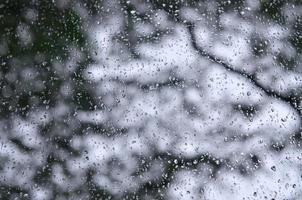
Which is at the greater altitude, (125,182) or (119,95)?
(119,95)

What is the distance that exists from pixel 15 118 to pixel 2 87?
0.38 feet

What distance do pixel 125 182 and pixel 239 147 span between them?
1.17 feet

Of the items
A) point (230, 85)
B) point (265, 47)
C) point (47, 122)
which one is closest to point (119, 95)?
point (47, 122)

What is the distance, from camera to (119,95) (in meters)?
1.35

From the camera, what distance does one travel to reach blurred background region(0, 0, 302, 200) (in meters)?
1.24

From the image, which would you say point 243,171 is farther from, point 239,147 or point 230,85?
point 230,85

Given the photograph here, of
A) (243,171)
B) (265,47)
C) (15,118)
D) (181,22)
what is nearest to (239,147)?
(243,171)

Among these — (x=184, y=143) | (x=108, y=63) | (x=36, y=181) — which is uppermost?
(x=108, y=63)

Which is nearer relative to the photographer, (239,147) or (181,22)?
(239,147)

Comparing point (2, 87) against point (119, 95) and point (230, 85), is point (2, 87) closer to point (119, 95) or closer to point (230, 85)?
point (119, 95)

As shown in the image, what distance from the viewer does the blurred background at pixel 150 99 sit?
1242 mm

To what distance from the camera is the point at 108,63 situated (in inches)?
54.4

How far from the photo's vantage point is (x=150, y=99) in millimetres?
1337

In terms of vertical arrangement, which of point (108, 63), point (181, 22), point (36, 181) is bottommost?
point (36, 181)
